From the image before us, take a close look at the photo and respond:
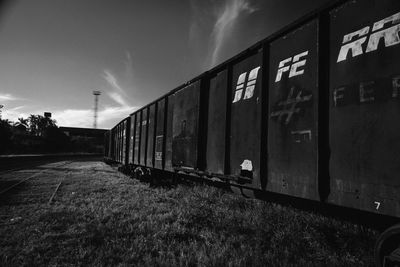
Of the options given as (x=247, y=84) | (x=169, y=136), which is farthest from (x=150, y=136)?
(x=247, y=84)

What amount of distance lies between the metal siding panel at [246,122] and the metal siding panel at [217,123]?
10.2 inches

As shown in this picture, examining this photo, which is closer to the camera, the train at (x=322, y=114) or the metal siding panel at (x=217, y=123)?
the train at (x=322, y=114)

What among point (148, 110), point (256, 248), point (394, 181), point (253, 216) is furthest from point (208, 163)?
point (148, 110)

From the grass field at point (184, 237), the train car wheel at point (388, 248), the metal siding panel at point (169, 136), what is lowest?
the grass field at point (184, 237)

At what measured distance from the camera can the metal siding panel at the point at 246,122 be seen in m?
4.04

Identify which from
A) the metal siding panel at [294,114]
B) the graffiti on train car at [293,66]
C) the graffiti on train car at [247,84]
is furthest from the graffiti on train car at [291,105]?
the graffiti on train car at [247,84]

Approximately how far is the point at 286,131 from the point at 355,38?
4.09 ft

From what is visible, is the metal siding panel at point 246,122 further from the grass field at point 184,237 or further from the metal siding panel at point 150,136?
the metal siding panel at point 150,136

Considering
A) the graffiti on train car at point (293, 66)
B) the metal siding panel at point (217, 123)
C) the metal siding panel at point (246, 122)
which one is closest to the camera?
the graffiti on train car at point (293, 66)

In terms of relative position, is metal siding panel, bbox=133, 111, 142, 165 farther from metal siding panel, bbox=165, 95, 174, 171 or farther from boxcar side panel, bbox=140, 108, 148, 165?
metal siding panel, bbox=165, 95, 174, 171

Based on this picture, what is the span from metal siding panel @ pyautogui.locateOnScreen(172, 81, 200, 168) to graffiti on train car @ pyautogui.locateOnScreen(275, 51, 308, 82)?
2.43 meters

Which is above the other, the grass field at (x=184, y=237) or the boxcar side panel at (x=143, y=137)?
the boxcar side panel at (x=143, y=137)

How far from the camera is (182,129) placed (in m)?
6.80

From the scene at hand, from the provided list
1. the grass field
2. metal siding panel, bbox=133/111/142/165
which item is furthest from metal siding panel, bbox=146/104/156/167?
the grass field
